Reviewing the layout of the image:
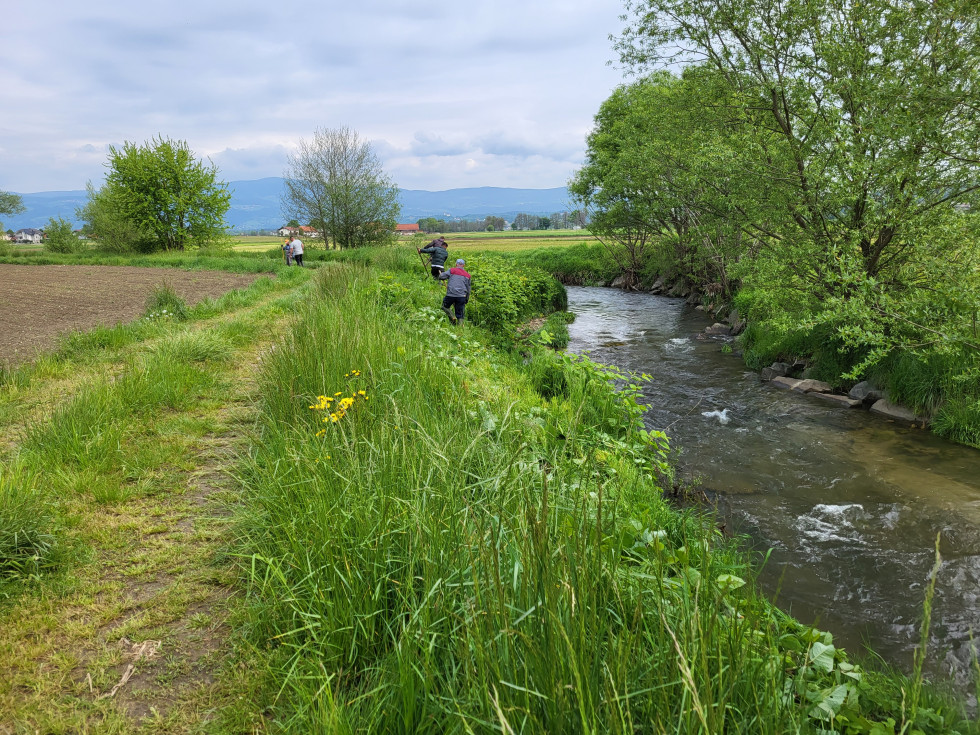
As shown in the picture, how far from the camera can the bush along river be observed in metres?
4.64

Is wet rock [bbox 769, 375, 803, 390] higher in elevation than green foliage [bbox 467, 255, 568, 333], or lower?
lower

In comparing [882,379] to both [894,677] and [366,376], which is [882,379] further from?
[366,376]

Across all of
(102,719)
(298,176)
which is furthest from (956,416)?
(298,176)

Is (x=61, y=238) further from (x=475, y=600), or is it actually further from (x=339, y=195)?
(x=475, y=600)

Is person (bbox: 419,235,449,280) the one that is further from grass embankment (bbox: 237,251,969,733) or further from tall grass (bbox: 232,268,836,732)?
tall grass (bbox: 232,268,836,732)

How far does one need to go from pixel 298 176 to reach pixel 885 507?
43305mm

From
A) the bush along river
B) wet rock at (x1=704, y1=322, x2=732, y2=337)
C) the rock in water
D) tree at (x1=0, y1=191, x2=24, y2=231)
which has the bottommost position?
the bush along river

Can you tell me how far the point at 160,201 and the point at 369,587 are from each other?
45.2m

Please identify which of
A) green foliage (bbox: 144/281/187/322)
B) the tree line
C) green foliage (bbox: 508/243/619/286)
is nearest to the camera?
the tree line

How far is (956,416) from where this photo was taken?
8523 mm

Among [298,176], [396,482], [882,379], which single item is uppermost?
[298,176]

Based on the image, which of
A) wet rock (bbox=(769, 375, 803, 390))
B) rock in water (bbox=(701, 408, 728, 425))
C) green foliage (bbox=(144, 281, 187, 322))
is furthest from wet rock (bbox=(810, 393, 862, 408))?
green foliage (bbox=(144, 281, 187, 322))

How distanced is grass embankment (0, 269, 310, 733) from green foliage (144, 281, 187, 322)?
4987 millimetres

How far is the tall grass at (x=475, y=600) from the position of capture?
1.76 m
